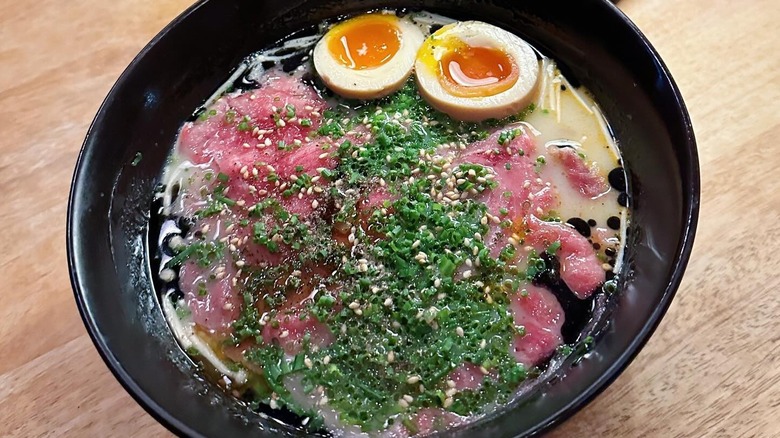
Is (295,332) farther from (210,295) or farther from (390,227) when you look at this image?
(390,227)

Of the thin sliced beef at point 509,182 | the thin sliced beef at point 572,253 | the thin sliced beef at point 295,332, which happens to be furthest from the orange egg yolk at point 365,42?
the thin sliced beef at point 295,332

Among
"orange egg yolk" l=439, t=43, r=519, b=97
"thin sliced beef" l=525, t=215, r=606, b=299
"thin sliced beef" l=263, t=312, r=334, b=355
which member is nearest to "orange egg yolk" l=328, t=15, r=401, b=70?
"orange egg yolk" l=439, t=43, r=519, b=97

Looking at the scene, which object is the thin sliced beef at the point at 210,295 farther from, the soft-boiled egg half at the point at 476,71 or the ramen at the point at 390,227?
the soft-boiled egg half at the point at 476,71

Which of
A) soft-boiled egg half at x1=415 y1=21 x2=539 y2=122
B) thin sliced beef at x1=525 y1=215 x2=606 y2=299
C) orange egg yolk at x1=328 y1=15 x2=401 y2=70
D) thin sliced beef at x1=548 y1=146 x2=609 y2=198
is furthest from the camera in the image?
orange egg yolk at x1=328 y1=15 x2=401 y2=70

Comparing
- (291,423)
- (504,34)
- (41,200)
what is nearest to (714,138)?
(504,34)

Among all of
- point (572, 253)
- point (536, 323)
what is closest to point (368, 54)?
point (572, 253)

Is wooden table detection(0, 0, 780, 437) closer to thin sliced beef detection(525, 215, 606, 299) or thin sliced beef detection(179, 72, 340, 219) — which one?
thin sliced beef detection(525, 215, 606, 299)
